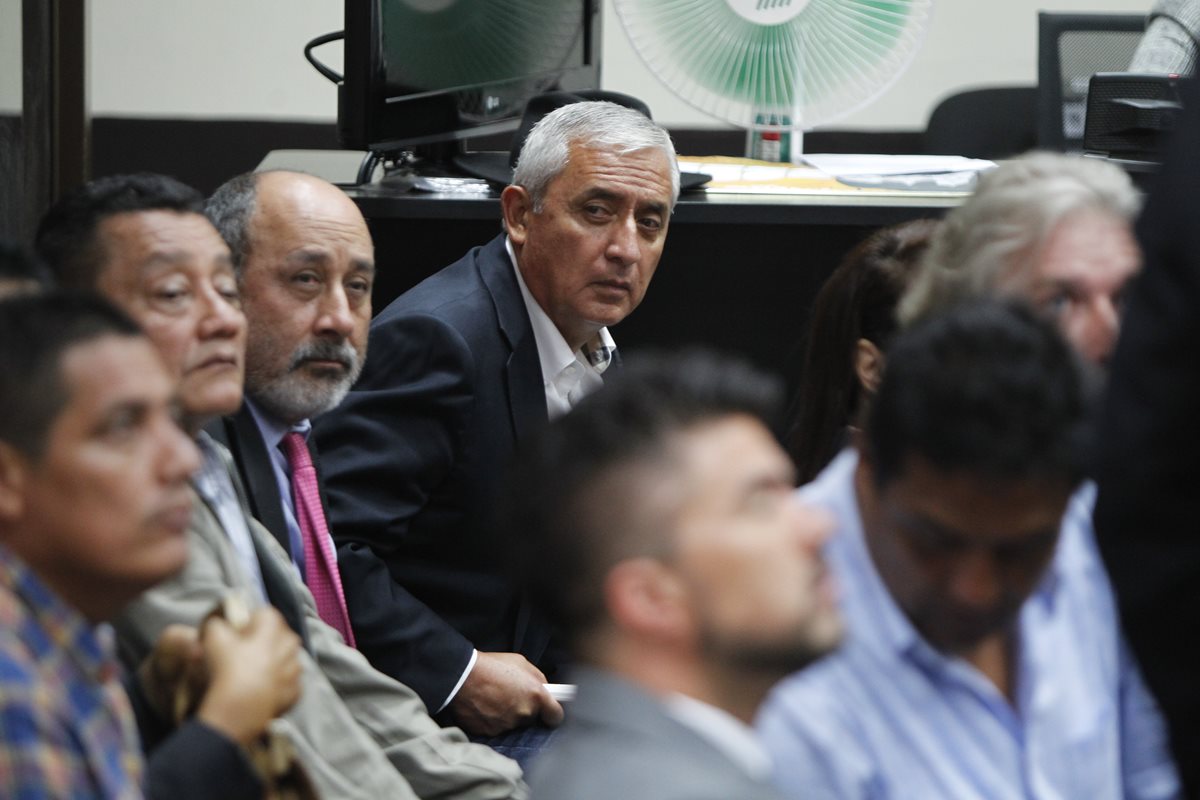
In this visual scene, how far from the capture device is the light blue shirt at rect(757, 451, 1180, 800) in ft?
3.64

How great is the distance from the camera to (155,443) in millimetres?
1060

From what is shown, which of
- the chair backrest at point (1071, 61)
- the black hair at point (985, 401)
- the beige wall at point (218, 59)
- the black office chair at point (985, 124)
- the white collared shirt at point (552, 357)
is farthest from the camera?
the beige wall at point (218, 59)

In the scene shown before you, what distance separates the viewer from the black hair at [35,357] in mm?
1015

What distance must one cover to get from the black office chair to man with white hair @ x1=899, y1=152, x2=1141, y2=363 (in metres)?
3.07

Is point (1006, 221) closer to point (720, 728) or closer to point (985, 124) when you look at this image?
point (720, 728)

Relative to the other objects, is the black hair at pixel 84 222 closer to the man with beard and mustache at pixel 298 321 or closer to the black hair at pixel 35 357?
the man with beard and mustache at pixel 298 321

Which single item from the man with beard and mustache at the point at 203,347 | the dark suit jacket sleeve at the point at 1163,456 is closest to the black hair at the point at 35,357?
the man with beard and mustache at the point at 203,347

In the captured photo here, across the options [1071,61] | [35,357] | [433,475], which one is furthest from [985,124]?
[35,357]

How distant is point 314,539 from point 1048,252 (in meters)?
0.88

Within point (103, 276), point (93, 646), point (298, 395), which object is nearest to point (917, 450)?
point (93, 646)

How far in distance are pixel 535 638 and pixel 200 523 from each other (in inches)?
31.9

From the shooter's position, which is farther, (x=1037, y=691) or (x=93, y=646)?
(x=1037, y=691)

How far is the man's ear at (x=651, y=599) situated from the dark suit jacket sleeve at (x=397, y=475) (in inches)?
38.4

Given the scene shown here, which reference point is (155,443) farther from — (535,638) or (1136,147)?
(1136,147)
